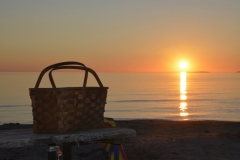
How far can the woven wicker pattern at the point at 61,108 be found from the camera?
3.36 m

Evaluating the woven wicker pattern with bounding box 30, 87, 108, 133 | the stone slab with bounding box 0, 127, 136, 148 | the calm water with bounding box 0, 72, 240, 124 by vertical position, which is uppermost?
the woven wicker pattern with bounding box 30, 87, 108, 133

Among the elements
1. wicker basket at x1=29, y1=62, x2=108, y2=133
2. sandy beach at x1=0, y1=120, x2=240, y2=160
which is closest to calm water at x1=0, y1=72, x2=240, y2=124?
sandy beach at x1=0, y1=120, x2=240, y2=160

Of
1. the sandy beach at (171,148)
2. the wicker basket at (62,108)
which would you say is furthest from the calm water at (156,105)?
the wicker basket at (62,108)

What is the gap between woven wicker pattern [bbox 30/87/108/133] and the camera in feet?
11.0

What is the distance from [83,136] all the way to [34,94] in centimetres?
64

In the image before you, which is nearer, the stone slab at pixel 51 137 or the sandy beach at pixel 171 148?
the stone slab at pixel 51 137

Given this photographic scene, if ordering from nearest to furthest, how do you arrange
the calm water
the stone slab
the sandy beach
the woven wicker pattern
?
1. the stone slab
2. the woven wicker pattern
3. the sandy beach
4. the calm water

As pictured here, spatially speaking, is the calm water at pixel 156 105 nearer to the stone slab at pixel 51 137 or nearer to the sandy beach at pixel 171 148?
the sandy beach at pixel 171 148

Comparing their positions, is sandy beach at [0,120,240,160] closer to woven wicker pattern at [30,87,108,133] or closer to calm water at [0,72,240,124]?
woven wicker pattern at [30,87,108,133]

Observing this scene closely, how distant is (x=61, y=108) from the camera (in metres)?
3.34

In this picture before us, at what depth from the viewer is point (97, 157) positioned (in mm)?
8727

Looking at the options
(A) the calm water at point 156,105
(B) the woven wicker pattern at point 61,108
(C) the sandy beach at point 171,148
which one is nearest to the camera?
(B) the woven wicker pattern at point 61,108

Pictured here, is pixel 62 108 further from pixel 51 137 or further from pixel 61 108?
pixel 51 137

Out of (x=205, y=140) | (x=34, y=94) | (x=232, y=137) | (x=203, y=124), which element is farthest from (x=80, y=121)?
(x=203, y=124)
